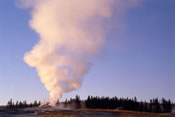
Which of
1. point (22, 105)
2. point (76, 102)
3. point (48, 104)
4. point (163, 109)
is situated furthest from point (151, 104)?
point (22, 105)

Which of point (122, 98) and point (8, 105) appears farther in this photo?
point (8, 105)

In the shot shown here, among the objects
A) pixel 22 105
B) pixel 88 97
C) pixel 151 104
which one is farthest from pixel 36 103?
pixel 151 104

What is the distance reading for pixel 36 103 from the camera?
194 m

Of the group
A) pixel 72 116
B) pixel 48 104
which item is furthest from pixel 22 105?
pixel 72 116

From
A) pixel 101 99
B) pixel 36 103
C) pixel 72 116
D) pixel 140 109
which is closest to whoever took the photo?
pixel 72 116

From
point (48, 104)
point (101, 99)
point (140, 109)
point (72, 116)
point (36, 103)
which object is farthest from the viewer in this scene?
point (36, 103)

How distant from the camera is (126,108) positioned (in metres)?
170

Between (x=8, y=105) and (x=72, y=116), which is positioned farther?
(x=8, y=105)

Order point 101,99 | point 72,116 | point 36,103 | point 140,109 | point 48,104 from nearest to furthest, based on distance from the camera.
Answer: point 72,116
point 48,104
point 140,109
point 101,99
point 36,103

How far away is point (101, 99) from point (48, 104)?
173ft

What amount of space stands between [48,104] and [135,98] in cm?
7422

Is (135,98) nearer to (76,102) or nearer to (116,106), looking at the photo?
(116,106)

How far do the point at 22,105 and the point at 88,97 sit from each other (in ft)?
181

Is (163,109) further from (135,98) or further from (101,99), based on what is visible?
(101,99)
